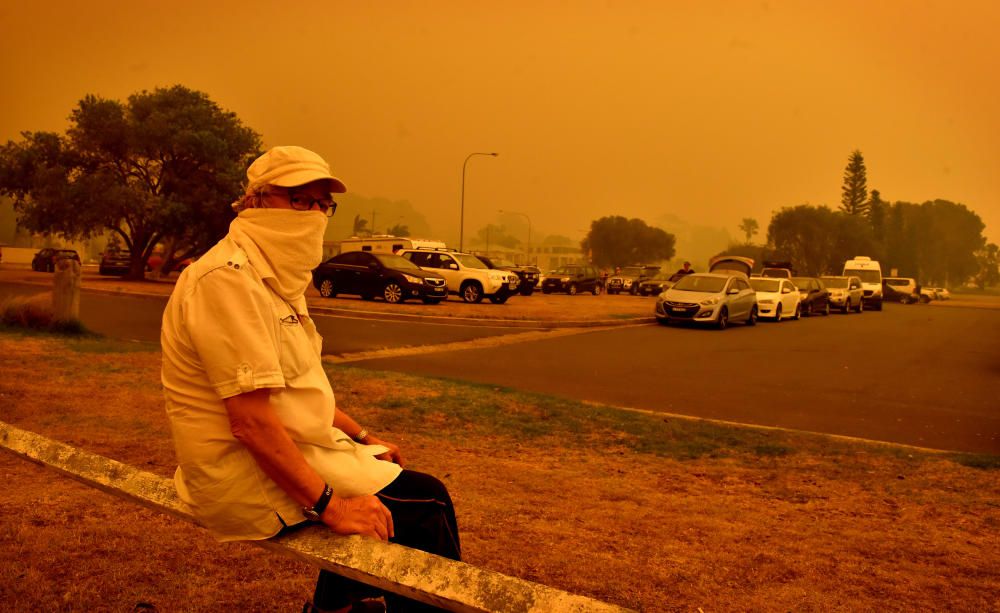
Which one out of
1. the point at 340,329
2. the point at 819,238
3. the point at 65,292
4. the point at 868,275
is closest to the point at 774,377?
the point at 340,329

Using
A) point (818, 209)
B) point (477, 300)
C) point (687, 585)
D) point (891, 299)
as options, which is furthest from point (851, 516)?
point (818, 209)

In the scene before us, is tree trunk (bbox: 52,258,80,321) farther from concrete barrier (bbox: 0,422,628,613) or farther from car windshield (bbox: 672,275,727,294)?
car windshield (bbox: 672,275,727,294)

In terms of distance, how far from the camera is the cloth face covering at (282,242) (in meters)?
2.34

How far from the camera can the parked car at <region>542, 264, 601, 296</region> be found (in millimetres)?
49688

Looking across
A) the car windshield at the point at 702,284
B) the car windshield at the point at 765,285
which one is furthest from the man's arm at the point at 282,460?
the car windshield at the point at 765,285

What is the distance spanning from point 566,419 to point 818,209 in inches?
4448

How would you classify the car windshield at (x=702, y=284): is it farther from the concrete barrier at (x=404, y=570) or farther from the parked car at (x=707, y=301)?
the concrete barrier at (x=404, y=570)

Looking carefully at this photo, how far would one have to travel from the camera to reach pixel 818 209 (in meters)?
112

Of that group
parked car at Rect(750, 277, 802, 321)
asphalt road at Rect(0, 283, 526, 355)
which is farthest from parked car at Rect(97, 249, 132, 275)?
parked car at Rect(750, 277, 802, 321)

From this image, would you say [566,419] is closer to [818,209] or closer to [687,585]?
[687,585]

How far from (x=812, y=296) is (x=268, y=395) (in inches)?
1296

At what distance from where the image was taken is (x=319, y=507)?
2.26 metres

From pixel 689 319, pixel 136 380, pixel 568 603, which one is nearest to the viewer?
pixel 568 603

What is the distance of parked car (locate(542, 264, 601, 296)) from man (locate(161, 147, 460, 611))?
47.3m
